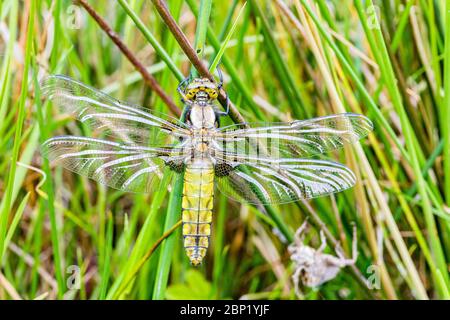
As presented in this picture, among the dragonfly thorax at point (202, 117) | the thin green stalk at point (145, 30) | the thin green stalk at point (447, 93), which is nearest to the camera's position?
the thin green stalk at point (145, 30)

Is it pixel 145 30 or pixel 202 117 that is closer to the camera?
pixel 145 30

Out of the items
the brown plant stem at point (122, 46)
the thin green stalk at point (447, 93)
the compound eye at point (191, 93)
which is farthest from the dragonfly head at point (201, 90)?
the thin green stalk at point (447, 93)

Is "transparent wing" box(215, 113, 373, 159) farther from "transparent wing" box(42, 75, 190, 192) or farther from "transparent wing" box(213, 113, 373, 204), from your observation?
"transparent wing" box(42, 75, 190, 192)

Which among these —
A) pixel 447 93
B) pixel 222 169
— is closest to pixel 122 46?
pixel 222 169

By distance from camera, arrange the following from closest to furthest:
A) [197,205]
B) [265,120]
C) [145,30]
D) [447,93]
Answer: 1. [145,30]
2. [447,93]
3. [197,205]
4. [265,120]

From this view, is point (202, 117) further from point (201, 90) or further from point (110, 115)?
point (110, 115)

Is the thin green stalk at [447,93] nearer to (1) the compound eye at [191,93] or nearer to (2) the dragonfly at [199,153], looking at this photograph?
(2) the dragonfly at [199,153]

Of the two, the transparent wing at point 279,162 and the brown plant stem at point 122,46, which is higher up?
the brown plant stem at point 122,46
